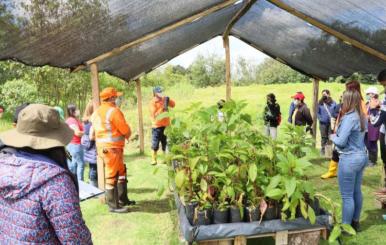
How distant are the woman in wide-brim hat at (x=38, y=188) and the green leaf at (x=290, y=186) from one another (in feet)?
4.32

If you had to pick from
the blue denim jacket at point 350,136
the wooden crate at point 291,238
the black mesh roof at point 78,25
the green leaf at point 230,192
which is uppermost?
the black mesh roof at point 78,25

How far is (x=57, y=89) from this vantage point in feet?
33.3

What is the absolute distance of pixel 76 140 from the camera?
4.44 meters

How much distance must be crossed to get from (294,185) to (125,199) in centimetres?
294

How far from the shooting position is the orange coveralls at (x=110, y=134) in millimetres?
3838

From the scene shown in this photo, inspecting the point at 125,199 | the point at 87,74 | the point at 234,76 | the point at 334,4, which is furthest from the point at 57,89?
the point at 234,76

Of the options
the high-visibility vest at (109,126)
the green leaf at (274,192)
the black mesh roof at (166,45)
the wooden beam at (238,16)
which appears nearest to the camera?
the green leaf at (274,192)

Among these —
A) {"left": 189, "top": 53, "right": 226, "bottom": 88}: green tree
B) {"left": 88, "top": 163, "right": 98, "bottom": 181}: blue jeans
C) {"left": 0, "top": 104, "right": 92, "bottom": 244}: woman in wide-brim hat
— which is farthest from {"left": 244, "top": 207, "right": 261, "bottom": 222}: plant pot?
{"left": 189, "top": 53, "right": 226, "bottom": 88}: green tree

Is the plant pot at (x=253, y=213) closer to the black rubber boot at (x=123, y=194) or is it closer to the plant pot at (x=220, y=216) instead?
the plant pot at (x=220, y=216)

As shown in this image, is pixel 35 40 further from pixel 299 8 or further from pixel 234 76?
pixel 234 76

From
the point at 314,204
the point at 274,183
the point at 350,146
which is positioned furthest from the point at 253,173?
the point at 350,146

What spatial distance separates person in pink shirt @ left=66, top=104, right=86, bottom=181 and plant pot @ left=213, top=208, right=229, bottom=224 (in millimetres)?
2480

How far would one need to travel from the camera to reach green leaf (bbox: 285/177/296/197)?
2037 mm

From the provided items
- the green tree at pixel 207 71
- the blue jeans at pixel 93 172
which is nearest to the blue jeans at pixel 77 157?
the blue jeans at pixel 93 172
